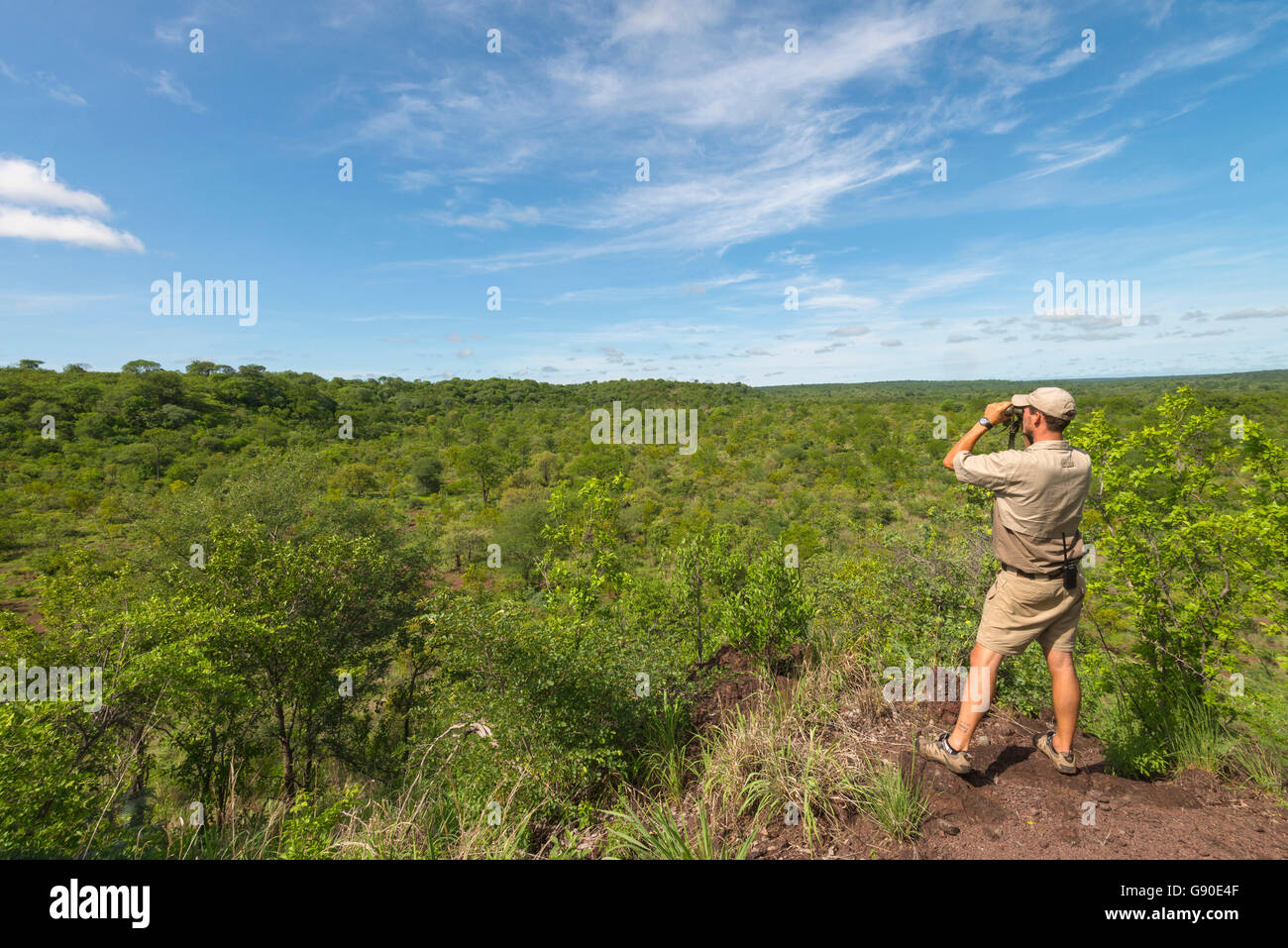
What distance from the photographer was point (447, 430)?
223 feet

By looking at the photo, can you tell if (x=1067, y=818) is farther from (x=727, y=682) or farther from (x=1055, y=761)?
(x=727, y=682)

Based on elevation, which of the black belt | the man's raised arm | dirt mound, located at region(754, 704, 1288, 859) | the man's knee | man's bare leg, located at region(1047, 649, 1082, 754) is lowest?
dirt mound, located at region(754, 704, 1288, 859)

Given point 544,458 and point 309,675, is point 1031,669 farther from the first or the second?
point 544,458

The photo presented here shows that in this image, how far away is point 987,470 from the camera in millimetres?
2953

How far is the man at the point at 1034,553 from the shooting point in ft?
9.35

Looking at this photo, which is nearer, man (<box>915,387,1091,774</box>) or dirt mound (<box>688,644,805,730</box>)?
man (<box>915,387,1091,774</box>)

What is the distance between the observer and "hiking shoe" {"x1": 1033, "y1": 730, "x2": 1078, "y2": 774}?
3.03m

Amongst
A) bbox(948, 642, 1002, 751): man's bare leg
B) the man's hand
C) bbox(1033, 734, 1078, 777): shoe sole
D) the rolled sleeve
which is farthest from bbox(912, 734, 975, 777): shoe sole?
the man's hand

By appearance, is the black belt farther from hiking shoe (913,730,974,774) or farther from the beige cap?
hiking shoe (913,730,974,774)

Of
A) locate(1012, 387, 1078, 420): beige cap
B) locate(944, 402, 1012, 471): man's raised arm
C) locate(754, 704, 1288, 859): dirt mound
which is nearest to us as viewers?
locate(754, 704, 1288, 859): dirt mound

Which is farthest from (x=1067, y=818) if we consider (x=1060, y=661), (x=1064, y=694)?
(x=1060, y=661)

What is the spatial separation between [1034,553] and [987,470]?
54 centimetres

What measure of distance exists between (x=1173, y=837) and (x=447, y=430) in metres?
71.7
